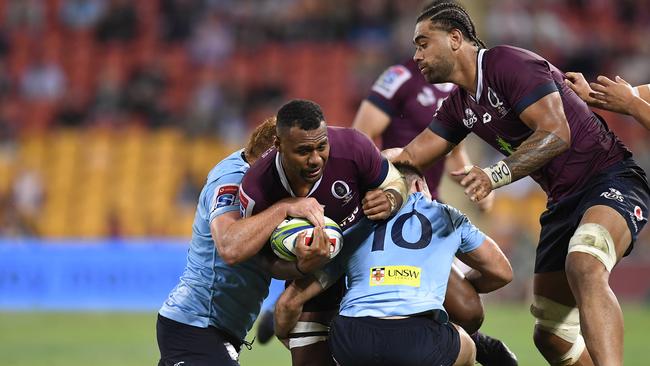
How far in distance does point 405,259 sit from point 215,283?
1.00 metres

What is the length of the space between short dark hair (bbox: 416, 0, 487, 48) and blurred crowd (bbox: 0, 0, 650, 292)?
10377mm

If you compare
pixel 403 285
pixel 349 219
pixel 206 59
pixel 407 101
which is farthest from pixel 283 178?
pixel 206 59

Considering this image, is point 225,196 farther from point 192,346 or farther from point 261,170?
point 192,346

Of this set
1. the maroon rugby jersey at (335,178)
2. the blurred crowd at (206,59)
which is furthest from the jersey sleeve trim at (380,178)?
the blurred crowd at (206,59)

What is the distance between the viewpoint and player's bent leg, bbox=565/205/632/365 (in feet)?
16.3

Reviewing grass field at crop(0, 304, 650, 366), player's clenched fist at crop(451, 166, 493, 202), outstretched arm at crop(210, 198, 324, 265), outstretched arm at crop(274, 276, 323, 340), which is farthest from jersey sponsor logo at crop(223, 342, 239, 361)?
grass field at crop(0, 304, 650, 366)

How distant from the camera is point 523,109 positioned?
5.27 metres

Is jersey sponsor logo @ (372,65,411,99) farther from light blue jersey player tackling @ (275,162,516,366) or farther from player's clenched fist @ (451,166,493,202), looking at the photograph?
player's clenched fist @ (451,166,493,202)

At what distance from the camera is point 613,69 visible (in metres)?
16.6

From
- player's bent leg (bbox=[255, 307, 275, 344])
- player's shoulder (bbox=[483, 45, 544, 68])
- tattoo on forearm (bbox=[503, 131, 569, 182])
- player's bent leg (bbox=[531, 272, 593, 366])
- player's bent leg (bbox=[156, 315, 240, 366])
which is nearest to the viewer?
tattoo on forearm (bbox=[503, 131, 569, 182])

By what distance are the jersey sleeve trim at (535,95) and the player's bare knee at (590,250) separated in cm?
65

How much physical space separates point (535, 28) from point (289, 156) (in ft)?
43.4

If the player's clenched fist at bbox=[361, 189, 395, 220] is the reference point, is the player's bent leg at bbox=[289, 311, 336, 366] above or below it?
below

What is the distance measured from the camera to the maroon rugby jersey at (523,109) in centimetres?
531
